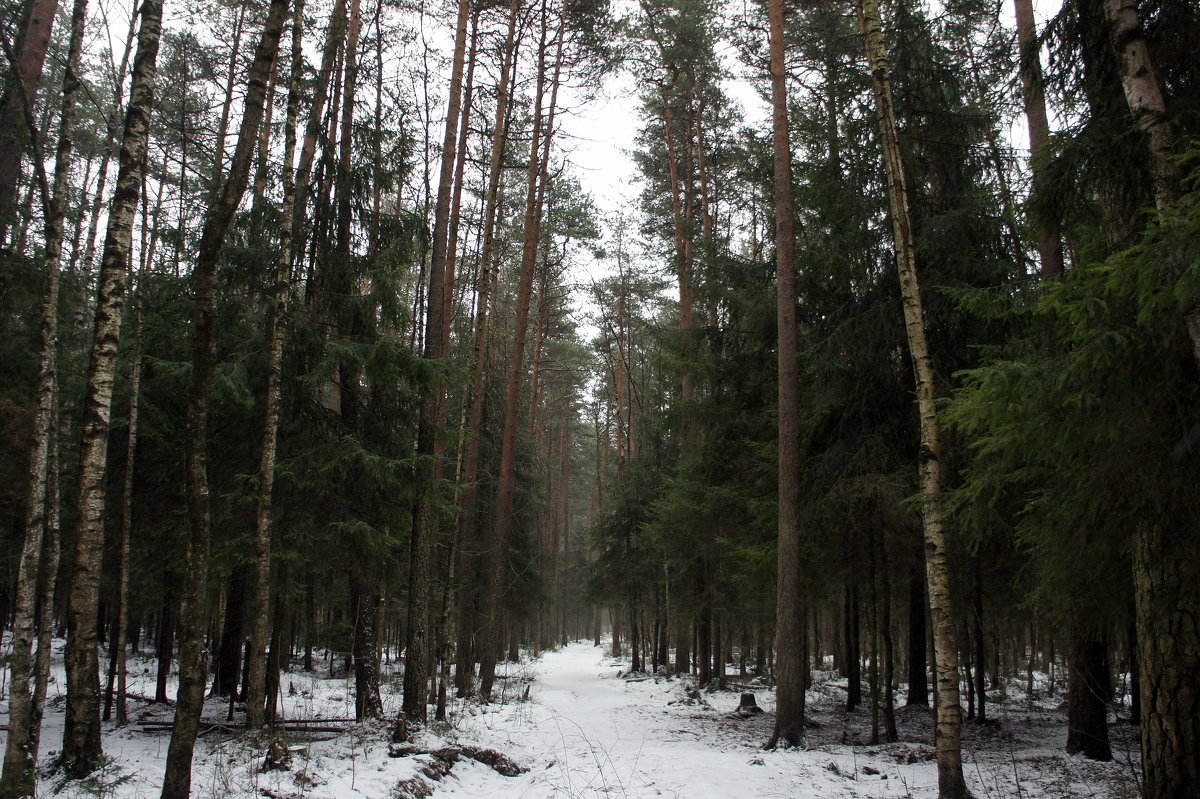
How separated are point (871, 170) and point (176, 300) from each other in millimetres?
11116

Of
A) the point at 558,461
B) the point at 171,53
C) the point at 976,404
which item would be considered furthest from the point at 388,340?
the point at 558,461

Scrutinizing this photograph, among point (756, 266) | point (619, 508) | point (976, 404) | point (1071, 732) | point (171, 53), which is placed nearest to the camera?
point (976, 404)

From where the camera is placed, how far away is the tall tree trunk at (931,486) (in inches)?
265

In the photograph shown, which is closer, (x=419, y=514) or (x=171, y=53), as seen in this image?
(x=419, y=514)

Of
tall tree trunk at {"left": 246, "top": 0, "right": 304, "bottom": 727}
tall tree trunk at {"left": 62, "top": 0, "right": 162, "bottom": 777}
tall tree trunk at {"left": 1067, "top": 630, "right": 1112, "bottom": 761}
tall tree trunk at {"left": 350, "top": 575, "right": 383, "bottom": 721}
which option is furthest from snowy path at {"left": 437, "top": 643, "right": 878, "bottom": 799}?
tall tree trunk at {"left": 62, "top": 0, "right": 162, "bottom": 777}

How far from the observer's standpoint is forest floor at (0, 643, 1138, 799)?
6.66 m

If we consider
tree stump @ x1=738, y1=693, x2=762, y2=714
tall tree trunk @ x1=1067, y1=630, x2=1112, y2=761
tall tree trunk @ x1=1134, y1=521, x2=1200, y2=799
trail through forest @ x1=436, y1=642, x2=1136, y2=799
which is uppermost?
tall tree trunk @ x1=1134, y1=521, x2=1200, y2=799

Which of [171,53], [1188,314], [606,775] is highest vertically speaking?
[171,53]

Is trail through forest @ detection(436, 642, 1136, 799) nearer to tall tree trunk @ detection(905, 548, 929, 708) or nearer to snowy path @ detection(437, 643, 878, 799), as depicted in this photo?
snowy path @ detection(437, 643, 878, 799)

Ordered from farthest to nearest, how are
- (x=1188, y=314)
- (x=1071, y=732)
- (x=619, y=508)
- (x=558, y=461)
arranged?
(x=558, y=461)
(x=619, y=508)
(x=1071, y=732)
(x=1188, y=314)

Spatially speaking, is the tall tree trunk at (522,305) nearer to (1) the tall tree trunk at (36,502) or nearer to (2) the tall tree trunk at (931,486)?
(2) the tall tree trunk at (931,486)

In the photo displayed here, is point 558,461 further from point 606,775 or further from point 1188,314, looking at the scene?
point 1188,314

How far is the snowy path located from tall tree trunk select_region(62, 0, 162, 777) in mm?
3743

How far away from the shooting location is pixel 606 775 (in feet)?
26.2
